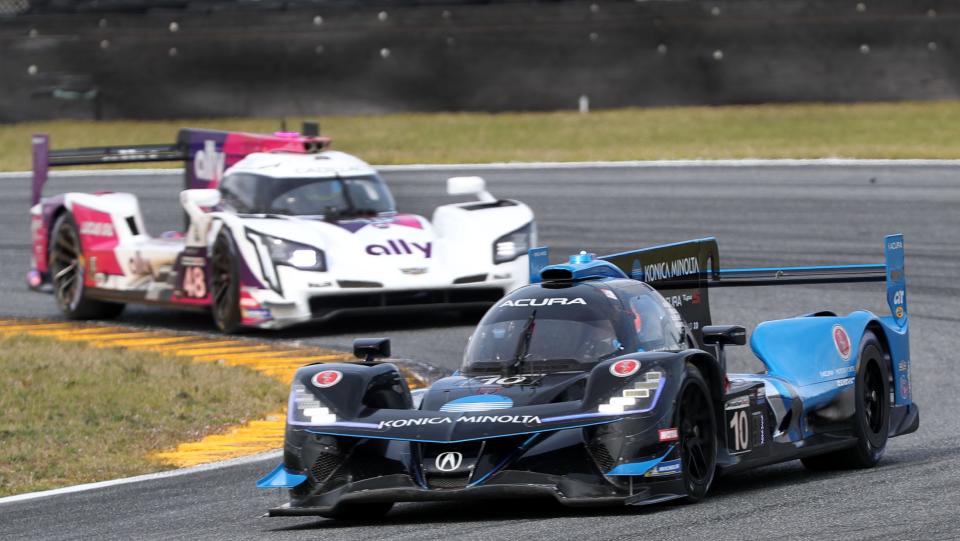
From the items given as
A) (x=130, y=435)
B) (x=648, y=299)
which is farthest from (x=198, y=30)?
(x=648, y=299)

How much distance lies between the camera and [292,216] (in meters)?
15.0

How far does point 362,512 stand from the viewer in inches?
290

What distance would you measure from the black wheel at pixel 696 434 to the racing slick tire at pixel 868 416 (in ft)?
4.71

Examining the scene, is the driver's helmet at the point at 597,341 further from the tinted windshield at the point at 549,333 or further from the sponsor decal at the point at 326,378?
the sponsor decal at the point at 326,378

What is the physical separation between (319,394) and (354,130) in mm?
17264

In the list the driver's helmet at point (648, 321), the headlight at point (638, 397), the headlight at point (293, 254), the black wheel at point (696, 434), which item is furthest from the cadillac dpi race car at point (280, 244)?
the headlight at point (638, 397)

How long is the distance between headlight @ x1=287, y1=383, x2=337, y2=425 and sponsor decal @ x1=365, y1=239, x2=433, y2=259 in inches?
276

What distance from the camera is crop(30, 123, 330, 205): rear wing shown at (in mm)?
16406

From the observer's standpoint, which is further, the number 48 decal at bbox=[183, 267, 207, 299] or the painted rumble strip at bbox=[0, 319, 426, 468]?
the number 48 decal at bbox=[183, 267, 207, 299]

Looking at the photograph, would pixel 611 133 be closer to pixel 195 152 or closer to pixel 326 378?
pixel 195 152

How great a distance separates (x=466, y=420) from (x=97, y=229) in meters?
10.3

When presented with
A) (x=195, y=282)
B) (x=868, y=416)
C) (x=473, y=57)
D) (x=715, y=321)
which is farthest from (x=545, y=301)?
(x=473, y=57)

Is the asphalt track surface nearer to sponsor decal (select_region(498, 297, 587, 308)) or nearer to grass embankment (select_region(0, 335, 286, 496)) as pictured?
grass embankment (select_region(0, 335, 286, 496))

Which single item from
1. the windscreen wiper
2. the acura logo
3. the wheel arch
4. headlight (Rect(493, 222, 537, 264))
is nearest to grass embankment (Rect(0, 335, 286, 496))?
the windscreen wiper
